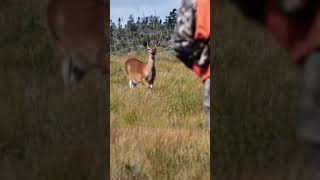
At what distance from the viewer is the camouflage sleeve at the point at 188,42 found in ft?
5.82

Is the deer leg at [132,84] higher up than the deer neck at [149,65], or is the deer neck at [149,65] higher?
the deer neck at [149,65]

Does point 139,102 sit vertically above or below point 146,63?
below

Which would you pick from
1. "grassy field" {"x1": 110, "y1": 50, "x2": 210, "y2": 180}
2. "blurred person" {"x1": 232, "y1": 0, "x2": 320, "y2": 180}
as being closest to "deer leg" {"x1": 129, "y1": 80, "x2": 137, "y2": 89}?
"grassy field" {"x1": 110, "y1": 50, "x2": 210, "y2": 180}

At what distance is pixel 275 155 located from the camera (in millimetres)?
1676

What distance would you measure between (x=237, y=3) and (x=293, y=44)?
22 cm

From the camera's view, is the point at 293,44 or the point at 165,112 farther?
the point at 165,112

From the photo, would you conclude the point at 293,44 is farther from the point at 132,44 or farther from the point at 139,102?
the point at 132,44
